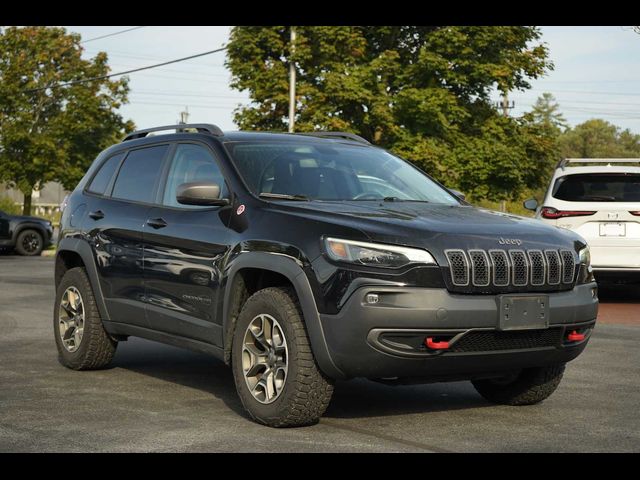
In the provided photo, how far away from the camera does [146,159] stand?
8219 millimetres

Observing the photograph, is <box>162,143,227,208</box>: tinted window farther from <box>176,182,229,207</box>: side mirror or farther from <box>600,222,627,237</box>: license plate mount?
<box>600,222,627,237</box>: license plate mount

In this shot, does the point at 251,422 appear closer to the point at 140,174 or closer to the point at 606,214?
the point at 140,174

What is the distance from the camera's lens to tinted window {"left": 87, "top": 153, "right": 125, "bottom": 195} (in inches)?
342

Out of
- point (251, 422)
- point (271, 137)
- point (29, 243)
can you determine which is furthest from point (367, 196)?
point (29, 243)

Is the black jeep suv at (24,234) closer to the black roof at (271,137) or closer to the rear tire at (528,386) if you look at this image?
the black roof at (271,137)

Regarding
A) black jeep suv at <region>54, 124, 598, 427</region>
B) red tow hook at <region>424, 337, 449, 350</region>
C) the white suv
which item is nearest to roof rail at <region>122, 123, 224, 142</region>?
black jeep suv at <region>54, 124, 598, 427</region>

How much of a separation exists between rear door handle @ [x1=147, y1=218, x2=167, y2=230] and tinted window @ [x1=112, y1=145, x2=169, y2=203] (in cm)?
25

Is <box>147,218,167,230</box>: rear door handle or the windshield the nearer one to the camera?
the windshield

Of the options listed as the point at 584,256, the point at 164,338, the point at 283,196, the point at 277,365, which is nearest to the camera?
the point at 277,365

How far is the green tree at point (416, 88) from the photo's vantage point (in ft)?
126

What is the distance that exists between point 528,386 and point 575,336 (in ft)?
2.29

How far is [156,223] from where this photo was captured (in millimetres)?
7559
